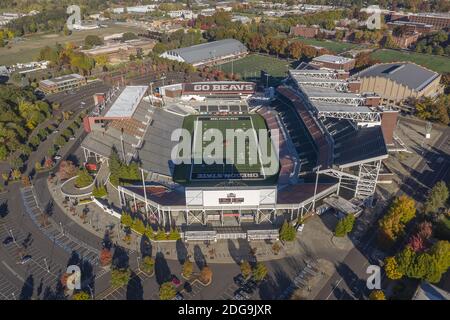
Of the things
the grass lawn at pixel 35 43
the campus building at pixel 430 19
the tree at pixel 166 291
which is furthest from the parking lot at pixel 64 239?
the campus building at pixel 430 19

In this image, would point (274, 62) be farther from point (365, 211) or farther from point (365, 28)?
point (365, 211)

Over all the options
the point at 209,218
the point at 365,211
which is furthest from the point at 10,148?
the point at 365,211

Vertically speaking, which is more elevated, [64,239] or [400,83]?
[400,83]

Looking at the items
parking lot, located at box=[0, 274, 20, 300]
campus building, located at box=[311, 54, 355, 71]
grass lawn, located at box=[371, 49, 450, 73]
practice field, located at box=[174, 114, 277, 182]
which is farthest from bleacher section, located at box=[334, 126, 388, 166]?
grass lawn, located at box=[371, 49, 450, 73]

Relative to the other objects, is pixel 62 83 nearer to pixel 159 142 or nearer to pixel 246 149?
pixel 159 142

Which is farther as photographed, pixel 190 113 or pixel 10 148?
pixel 190 113

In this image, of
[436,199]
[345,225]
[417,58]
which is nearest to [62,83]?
[345,225]

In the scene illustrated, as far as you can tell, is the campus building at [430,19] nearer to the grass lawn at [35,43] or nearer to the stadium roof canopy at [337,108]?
the grass lawn at [35,43]
